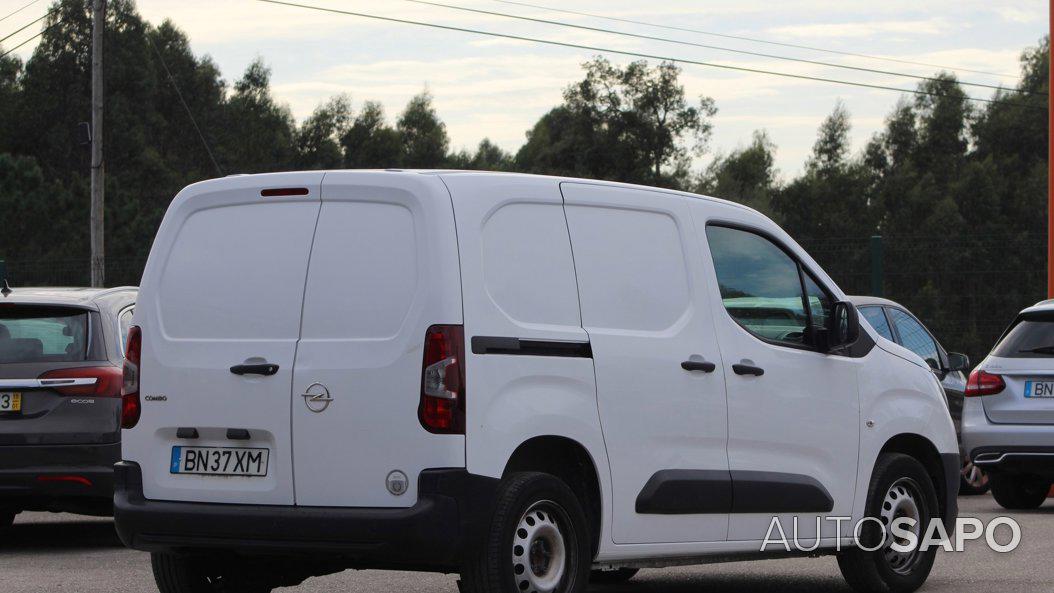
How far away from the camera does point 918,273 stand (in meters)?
21.2

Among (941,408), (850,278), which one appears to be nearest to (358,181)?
(941,408)

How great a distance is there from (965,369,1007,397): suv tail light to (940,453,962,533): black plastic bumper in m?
4.56

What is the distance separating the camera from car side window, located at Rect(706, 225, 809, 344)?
7629 mm

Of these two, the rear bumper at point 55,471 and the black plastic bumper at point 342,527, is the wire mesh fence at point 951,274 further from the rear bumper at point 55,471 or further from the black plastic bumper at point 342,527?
the black plastic bumper at point 342,527

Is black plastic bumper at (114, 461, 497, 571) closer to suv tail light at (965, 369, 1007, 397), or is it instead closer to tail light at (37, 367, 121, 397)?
tail light at (37, 367, 121, 397)

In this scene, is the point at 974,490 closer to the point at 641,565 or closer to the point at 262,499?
the point at 641,565

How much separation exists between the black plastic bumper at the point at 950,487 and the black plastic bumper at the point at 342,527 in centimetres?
355

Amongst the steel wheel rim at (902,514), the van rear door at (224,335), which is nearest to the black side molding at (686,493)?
the steel wheel rim at (902,514)

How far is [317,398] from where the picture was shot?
20.8 ft

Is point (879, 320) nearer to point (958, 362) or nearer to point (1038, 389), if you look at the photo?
point (1038, 389)

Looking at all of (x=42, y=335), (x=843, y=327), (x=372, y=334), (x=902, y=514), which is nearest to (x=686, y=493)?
(x=843, y=327)

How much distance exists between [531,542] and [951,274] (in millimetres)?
15776

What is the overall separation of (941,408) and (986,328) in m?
13.1

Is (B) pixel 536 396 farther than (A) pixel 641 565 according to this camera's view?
No
